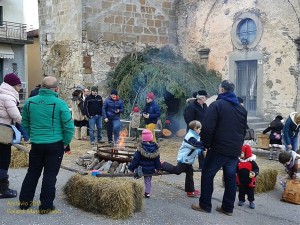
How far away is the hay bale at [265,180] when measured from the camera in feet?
22.9

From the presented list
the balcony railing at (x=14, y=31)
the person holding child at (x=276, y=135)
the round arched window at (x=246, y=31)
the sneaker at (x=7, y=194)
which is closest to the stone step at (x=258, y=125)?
the person holding child at (x=276, y=135)

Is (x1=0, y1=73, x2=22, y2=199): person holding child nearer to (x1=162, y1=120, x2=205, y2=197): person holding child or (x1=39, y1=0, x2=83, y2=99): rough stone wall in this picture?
(x1=162, y1=120, x2=205, y2=197): person holding child

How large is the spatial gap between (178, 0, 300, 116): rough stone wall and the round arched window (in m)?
0.33

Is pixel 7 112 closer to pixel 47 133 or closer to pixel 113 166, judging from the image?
pixel 47 133

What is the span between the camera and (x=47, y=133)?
189 inches

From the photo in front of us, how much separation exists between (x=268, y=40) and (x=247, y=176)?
7.67m

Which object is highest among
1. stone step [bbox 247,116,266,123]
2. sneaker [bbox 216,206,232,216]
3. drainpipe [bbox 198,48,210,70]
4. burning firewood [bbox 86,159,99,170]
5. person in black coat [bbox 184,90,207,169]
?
drainpipe [bbox 198,48,210,70]

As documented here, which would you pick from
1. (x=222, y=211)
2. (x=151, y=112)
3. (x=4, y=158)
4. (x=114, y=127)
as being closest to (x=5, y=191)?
(x=4, y=158)

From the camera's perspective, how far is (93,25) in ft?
46.6

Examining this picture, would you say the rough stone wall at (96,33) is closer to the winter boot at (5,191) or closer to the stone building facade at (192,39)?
the stone building facade at (192,39)

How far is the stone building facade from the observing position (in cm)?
1236

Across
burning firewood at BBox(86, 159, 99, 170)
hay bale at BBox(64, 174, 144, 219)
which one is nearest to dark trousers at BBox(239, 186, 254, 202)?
hay bale at BBox(64, 174, 144, 219)

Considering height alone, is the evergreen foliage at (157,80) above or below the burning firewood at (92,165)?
above

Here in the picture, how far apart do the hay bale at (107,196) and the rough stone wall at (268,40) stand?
326 inches
